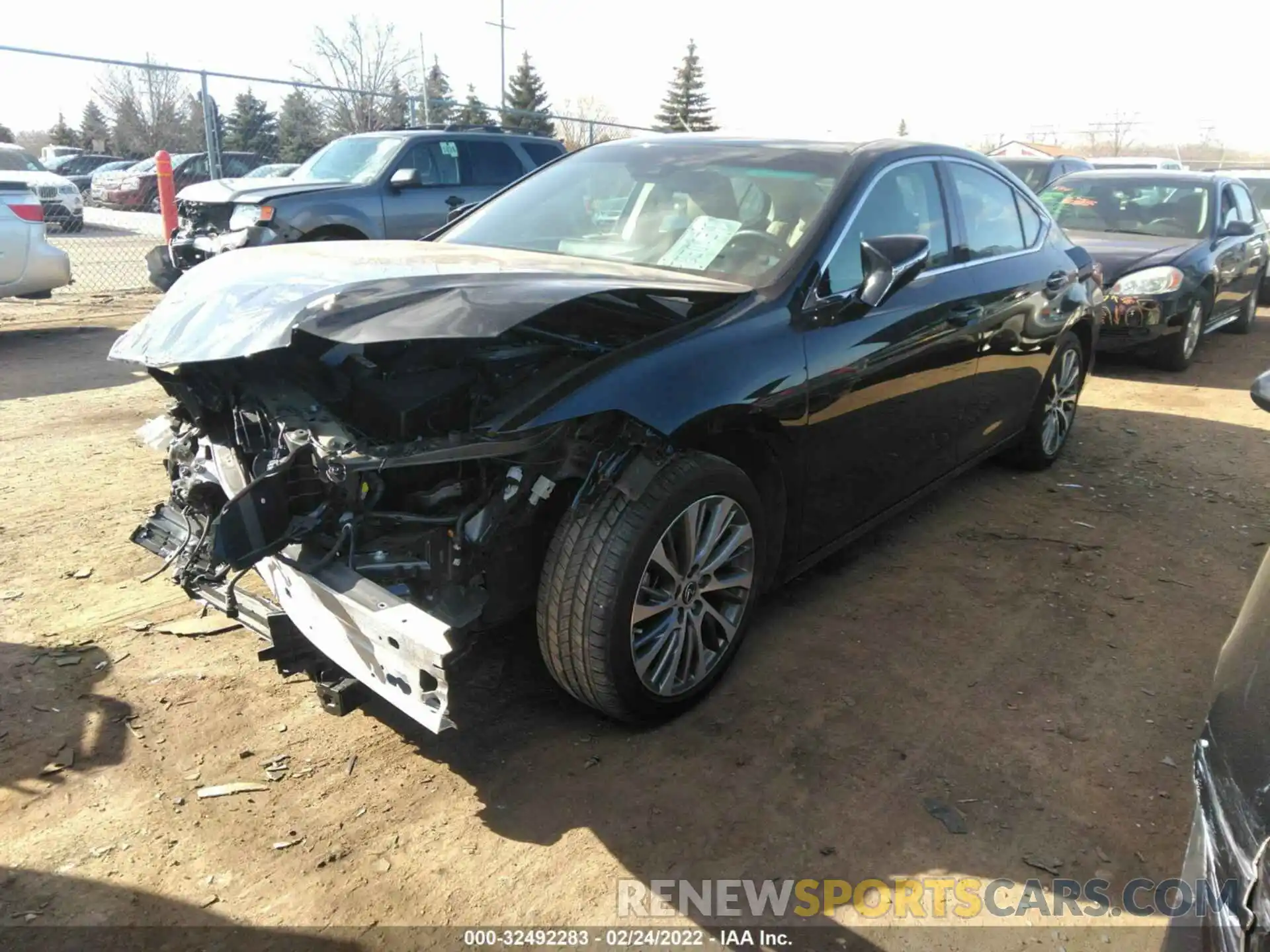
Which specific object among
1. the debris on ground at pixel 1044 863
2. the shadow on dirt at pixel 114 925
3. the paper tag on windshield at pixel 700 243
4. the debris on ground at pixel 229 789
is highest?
the paper tag on windshield at pixel 700 243

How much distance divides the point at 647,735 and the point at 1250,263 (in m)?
9.91

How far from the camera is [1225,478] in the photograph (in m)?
5.43

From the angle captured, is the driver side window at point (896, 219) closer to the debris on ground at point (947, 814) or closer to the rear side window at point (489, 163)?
the debris on ground at point (947, 814)

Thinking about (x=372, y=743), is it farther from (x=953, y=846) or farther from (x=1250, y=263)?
(x=1250, y=263)

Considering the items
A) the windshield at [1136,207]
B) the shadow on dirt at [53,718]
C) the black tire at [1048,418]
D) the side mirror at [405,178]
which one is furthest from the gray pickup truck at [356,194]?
the black tire at [1048,418]

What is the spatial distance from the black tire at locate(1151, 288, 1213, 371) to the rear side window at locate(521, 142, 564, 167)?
22.2 ft

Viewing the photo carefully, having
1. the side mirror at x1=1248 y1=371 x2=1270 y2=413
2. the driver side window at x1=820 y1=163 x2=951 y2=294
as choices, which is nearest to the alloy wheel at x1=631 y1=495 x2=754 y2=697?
the driver side window at x1=820 y1=163 x2=951 y2=294

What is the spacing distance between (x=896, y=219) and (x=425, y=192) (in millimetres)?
7291

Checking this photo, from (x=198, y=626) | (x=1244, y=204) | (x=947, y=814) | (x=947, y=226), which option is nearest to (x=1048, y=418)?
(x=947, y=226)

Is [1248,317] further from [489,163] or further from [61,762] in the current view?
[61,762]

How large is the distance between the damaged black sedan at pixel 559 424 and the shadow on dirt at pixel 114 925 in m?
0.60

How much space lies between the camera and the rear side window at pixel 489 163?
10.2 meters

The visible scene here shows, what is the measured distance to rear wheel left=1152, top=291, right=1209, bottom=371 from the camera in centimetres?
802

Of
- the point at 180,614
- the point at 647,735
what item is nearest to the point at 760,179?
the point at 647,735
